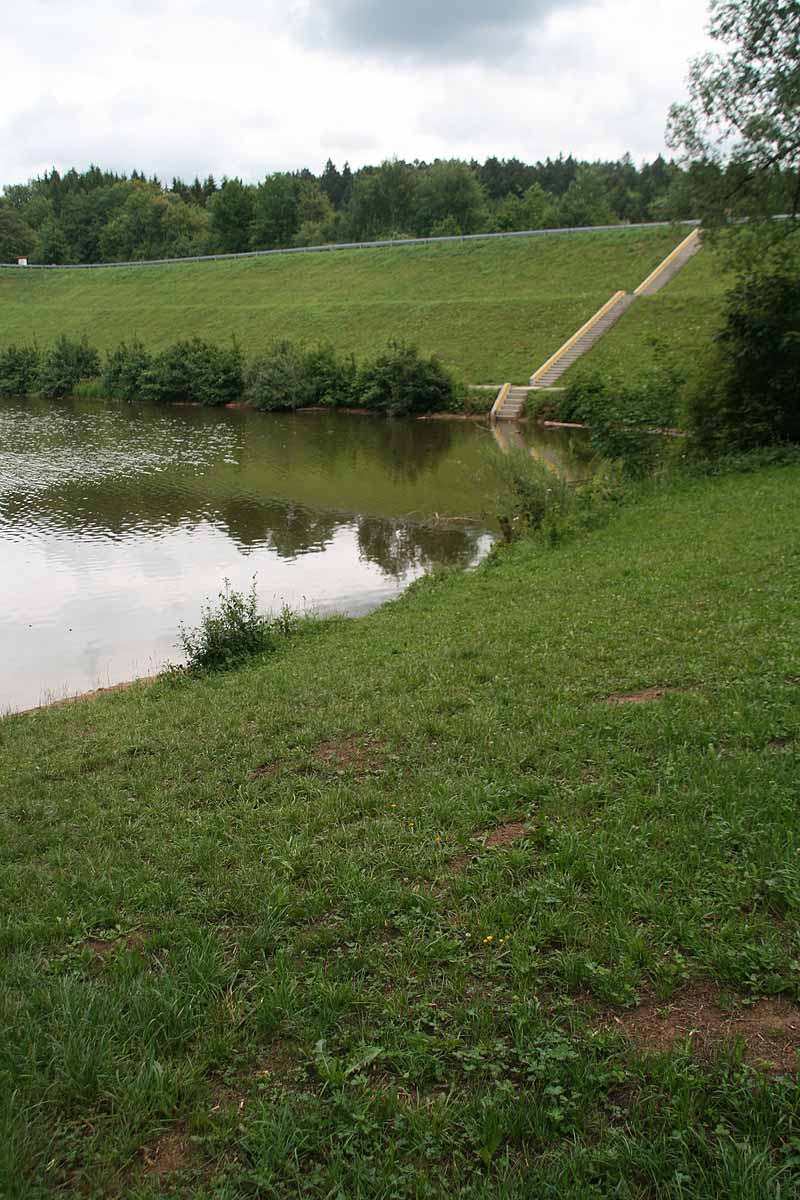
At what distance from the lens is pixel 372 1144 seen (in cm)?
283

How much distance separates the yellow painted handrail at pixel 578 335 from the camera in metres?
43.5

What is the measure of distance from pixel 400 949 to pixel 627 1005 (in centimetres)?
104

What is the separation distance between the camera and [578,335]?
46.2 m

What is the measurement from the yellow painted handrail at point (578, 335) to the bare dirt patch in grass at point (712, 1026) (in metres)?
42.0

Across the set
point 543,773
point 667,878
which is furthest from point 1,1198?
point 543,773

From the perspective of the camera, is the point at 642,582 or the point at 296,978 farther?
the point at 642,582

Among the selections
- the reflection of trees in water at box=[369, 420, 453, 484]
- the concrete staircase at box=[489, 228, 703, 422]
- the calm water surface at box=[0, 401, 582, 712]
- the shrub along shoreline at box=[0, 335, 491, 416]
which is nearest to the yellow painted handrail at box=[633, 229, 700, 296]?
the concrete staircase at box=[489, 228, 703, 422]

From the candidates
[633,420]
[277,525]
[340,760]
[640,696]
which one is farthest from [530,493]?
[340,760]

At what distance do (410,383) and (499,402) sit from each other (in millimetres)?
5251

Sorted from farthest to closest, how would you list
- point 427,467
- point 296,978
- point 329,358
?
point 329,358
point 427,467
point 296,978

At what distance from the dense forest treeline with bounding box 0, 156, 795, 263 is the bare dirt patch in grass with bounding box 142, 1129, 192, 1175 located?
289 ft

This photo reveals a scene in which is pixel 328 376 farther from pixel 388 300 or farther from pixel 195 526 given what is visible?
pixel 195 526

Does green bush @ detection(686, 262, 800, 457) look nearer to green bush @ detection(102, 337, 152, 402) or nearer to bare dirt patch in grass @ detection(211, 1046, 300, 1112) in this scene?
bare dirt patch in grass @ detection(211, 1046, 300, 1112)

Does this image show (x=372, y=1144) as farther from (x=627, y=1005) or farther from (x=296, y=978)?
(x=627, y=1005)
